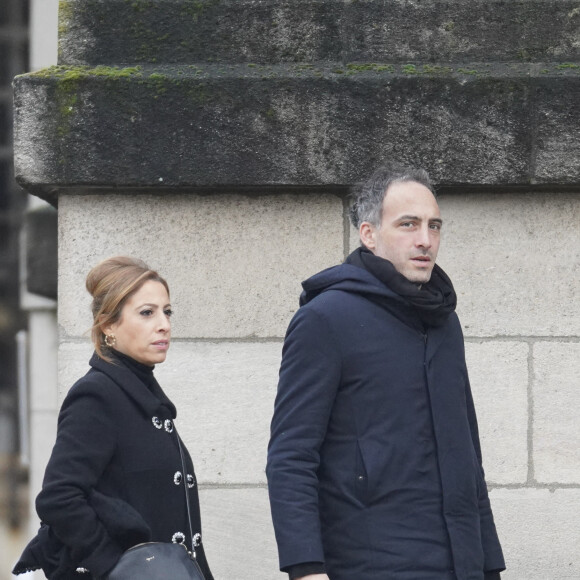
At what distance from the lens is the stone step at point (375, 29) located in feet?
13.7

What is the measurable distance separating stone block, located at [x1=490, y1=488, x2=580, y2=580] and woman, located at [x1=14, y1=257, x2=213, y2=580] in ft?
3.97

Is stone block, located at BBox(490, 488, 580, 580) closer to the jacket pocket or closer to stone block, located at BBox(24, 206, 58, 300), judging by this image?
the jacket pocket

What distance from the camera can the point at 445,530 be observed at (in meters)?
3.18

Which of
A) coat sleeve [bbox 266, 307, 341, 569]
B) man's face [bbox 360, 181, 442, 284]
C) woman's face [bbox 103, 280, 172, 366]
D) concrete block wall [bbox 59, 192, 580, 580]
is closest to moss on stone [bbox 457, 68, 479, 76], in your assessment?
concrete block wall [bbox 59, 192, 580, 580]

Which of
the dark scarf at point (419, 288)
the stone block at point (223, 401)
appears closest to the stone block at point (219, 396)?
the stone block at point (223, 401)

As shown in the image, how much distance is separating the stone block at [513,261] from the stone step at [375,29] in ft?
1.60

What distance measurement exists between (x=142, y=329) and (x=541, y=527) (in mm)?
1622

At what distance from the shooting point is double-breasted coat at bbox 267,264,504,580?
3.12 m

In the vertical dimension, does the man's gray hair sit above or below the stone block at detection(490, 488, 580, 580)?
above

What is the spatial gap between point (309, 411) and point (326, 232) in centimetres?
117

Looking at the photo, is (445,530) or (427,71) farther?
Result: (427,71)

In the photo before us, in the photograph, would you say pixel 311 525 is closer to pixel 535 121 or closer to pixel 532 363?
pixel 532 363

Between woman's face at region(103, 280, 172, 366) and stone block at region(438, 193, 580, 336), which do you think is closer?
woman's face at region(103, 280, 172, 366)

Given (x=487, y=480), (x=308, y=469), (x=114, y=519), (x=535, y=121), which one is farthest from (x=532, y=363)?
(x=114, y=519)
